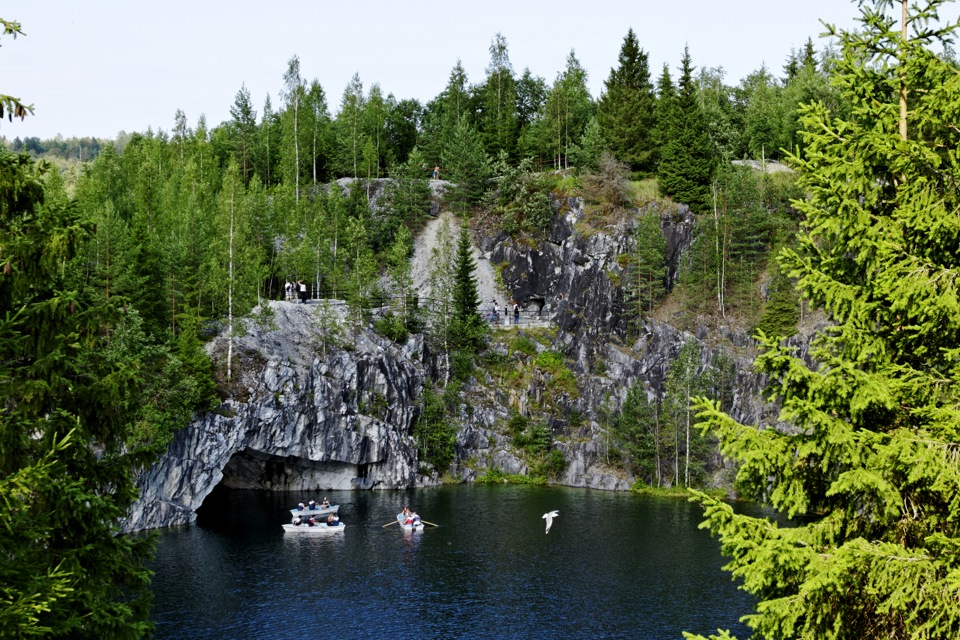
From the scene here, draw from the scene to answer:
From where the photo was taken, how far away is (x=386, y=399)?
7644 cm

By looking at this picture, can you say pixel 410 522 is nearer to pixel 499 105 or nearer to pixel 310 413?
pixel 310 413

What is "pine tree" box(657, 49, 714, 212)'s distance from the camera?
3585 inches

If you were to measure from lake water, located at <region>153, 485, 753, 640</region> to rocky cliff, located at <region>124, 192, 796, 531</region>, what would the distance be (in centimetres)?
595

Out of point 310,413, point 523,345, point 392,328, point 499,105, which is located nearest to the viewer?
point 310,413

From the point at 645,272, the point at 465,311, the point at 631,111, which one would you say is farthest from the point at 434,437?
the point at 631,111

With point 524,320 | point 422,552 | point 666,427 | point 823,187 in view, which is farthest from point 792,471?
point 524,320

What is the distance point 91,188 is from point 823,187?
8484 centimetres

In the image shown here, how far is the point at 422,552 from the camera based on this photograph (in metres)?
52.1

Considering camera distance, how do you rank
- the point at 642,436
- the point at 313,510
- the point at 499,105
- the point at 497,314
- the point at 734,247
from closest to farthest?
1. the point at 313,510
2. the point at 642,436
3. the point at 734,247
4. the point at 497,314
5. the point at 499,105

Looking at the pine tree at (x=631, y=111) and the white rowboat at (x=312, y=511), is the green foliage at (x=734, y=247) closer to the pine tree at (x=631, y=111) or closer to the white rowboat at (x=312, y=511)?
the pine tree at (x=631, y=111)

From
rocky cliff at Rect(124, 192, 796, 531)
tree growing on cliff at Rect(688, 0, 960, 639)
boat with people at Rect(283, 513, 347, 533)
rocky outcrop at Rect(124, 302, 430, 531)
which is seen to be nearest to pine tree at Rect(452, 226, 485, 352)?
rocky cliff at Rect(124, 192, 796, 531)

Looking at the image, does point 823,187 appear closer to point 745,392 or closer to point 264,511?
point 264,511

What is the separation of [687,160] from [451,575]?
61.6 meters

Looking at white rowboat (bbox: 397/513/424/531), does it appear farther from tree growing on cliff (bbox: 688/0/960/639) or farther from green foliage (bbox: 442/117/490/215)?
green foliage (bbox: 442/117/490/215)
